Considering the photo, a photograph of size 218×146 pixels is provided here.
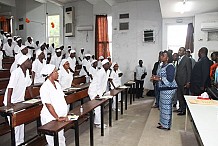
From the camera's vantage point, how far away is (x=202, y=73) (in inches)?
179

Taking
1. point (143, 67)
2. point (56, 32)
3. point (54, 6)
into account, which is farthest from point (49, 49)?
point (143, 67)

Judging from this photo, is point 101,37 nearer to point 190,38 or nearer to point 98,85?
point 190,38

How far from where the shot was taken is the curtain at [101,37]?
1009cm

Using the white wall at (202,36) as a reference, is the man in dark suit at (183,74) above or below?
below

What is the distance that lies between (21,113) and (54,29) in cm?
989

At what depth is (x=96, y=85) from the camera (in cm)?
468

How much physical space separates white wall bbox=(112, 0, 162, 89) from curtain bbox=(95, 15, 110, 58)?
0.72 meters

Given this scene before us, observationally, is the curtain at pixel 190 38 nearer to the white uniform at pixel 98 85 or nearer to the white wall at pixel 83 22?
the white uniform at pixel 98 85

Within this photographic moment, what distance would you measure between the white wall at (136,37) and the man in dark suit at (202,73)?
A: 4.34m

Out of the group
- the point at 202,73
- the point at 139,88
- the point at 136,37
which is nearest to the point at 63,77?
the point at 202,73

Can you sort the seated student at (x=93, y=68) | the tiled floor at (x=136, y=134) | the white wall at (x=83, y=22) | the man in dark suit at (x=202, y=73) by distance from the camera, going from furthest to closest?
1. the white wall at (x=83, y=22)
2. the seated student at (x=93, y=68)
3. the man in dark suit at (x=202, y=73)
4. the tiled floor at (x=136, y=134)

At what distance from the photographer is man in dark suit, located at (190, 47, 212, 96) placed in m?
4.51

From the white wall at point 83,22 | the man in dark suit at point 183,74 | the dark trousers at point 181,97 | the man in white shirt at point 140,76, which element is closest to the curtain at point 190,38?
the man in white shirt at point 140,76

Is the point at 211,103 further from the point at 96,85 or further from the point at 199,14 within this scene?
the point at 199,14
